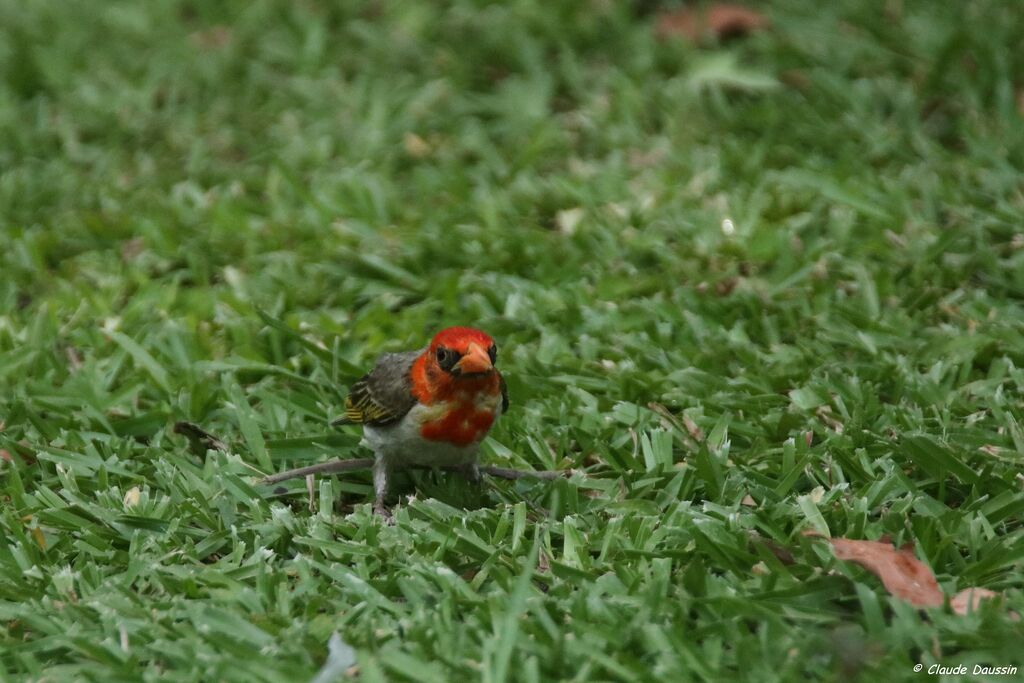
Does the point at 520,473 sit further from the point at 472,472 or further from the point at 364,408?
the point at 364,408

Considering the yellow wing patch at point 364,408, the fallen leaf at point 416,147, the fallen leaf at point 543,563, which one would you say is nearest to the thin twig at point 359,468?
the yellow wing patch at point 364,408

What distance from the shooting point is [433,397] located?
411cm

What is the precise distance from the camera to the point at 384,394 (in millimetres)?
4227

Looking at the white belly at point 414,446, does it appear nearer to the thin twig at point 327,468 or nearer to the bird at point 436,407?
the bird at point 436,407

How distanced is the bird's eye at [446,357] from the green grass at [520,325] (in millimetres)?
435

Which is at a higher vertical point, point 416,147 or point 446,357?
point 446,357

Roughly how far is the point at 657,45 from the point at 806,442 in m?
3.54

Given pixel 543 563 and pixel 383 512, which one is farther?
pixel 383 512

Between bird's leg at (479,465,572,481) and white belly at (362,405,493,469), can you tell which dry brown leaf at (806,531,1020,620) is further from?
white belly at (362,405,493,469)

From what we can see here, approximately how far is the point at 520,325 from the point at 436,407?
124 cm

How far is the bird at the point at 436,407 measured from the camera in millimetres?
4043

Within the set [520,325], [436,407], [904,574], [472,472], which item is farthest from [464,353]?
[904,574]

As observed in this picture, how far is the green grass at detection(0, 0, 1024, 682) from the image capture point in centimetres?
349

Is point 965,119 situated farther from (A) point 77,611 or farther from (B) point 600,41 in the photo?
(A) point 77,611
